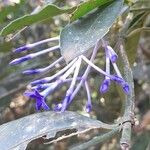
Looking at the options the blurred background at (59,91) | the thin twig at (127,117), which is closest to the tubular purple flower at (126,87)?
the thin twig at (127,117)

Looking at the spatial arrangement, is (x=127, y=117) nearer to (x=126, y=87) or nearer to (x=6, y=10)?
(x=126, y=87)

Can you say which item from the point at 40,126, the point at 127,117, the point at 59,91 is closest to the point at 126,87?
the point at 127,117

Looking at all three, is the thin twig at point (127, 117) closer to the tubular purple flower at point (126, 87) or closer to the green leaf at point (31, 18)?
the tubular purple flower at point (126, 87)

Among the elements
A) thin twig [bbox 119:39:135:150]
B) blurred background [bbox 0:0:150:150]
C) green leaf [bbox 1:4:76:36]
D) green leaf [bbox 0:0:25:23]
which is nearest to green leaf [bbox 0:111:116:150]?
thin twig [bbox 119:39:135:150]

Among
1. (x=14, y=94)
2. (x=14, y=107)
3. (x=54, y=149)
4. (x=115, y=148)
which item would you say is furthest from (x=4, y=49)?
(x=115, y=148)

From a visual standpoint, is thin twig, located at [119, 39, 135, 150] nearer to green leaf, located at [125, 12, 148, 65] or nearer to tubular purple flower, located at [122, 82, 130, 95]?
tubular purple flower, located at [122, 82, 130, 95]

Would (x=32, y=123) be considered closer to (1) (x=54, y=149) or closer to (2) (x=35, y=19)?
(2) (x=35, y=19)
